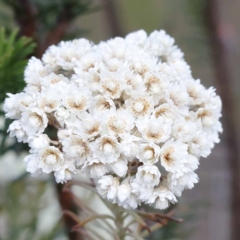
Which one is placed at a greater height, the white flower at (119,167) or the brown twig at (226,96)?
the brown twig at (226,96)

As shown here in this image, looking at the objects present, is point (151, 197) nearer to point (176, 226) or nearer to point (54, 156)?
point (54, 156)

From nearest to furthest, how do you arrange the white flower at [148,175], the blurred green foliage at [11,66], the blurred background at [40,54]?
the white flower at [148,175], the blurred green foliage at [11,66], the blurred background at [40,54]

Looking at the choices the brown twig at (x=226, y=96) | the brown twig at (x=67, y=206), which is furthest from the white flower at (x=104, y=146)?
the brown twig at (x=226, y=96)

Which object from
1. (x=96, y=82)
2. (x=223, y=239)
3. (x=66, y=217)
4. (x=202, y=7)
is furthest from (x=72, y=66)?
(x=223, y=239)

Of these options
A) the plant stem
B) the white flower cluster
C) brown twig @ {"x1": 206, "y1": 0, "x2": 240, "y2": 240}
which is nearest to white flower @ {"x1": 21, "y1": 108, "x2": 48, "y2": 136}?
the white flower cluster

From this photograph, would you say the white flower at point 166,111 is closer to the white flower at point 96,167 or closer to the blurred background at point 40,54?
the white flower at point 96,167

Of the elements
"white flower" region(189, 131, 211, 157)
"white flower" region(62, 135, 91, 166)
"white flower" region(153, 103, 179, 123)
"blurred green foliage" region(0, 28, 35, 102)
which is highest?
"blurred green foliage" region(0, 28, 35, 102)

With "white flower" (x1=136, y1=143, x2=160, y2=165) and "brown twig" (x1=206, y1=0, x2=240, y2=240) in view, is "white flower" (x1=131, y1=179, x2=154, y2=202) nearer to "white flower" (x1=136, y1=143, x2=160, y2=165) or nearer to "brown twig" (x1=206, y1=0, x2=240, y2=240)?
"white flower" (x1=136, y1=143, x2=160, y2=165)

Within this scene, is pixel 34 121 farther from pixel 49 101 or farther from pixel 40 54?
pixel 40 54
